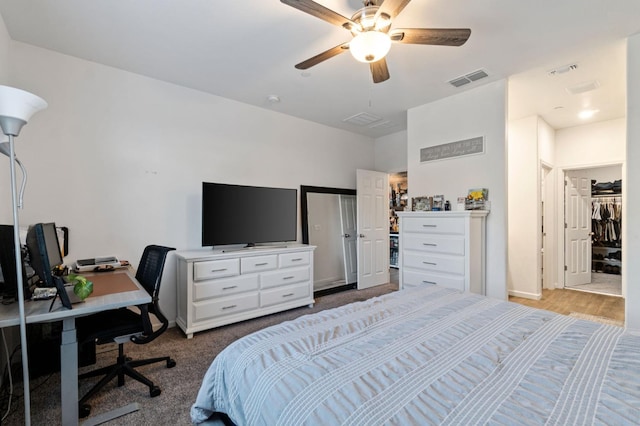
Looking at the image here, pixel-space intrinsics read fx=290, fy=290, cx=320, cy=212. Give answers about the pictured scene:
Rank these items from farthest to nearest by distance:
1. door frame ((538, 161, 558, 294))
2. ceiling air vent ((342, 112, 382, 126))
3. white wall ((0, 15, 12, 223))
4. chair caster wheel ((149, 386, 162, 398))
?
door frame ((538, 161, 558, 294)), ceiling air vent ((342, 112, 382, 126)), white wall ((0, 15, 12, 223)), chair caster wheel ((149, 386, 162, 398))

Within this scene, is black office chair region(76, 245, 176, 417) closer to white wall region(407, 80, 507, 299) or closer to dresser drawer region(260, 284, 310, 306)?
dresser drawer region(260, 284, 310, 306)

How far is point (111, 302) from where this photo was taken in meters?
1.61

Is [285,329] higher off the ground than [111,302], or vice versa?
[111,302]

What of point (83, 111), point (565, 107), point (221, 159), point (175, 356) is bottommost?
point (175, 356)

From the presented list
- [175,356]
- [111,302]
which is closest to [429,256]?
[175,356]

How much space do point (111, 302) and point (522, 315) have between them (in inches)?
93.9

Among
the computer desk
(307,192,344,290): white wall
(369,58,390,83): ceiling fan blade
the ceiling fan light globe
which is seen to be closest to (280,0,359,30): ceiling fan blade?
the ceiling fan light globe

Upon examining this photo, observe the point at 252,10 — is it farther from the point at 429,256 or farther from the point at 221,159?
the point at 429,256

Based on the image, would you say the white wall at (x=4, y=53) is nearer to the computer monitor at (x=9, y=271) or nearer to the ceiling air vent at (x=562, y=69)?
the computer monitor at (x=9, y=271)

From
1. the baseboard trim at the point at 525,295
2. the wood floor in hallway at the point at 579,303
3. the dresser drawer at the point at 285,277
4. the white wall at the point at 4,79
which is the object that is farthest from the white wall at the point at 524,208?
the white wall at the point at 4,79

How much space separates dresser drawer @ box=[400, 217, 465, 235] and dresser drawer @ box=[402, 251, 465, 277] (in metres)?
0.29

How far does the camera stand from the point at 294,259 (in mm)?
3797

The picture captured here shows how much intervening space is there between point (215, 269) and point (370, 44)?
2.57 metres

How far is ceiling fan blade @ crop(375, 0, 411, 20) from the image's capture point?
64.6 inches
